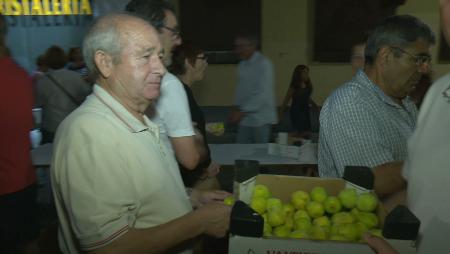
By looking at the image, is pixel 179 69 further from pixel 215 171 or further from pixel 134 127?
pixel 134 127

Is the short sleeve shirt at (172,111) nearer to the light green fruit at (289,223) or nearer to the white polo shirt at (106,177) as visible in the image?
the white polo shirt at (106,177)

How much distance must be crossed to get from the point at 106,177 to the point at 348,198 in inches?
33.7

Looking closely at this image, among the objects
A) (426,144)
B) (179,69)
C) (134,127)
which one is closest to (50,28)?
(179,69)

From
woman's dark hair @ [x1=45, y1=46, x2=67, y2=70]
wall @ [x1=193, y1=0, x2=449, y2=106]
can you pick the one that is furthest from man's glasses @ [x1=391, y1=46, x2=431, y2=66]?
wall @ [x1=193, y1=0, x2=449, y2=106]

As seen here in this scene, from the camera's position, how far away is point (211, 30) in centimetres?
890

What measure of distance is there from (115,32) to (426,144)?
1.07m

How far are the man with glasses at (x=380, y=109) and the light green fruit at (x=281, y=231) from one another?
52 centimetres

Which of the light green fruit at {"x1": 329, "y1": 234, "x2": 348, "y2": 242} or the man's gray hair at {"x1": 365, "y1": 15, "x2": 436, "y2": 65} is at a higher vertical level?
the man's gray hair at {"x1": 365, "y1": 15, "x2": 436, "y2": 65}

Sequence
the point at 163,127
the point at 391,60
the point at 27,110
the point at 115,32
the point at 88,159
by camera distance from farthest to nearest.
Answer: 1. the point at 27,110
2. the point at 163,127
3. the point at 391,60
4. the point at 115,32
5. the point at 88,159

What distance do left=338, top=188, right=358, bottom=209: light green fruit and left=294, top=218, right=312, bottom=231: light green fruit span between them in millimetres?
162

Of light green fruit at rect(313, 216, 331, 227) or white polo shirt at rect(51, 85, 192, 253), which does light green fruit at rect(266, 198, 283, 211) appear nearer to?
light green fruit at rect(313, 216, 331, 227)

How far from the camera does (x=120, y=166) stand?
4.30 ft

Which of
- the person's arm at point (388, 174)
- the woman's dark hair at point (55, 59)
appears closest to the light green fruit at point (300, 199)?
the person's arm at point (388, 174)

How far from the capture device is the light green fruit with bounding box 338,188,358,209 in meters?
1.52
